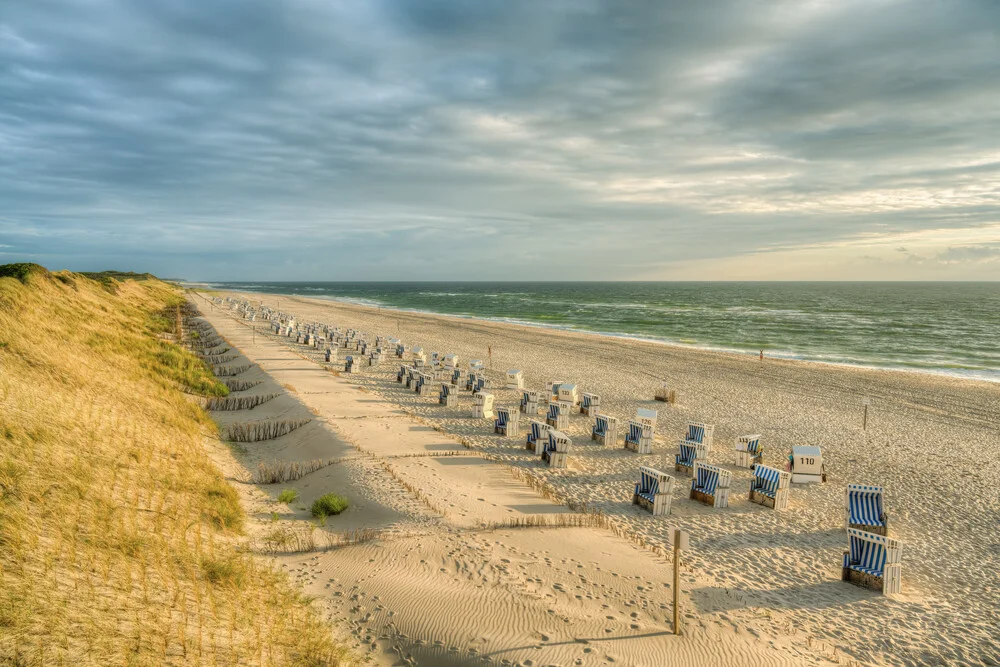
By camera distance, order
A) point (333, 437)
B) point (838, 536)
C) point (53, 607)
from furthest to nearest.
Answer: point (333, 437) < point (838, 536) < point (53, 607)

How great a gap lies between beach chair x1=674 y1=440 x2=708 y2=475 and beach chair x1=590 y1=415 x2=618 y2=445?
7.14 feet

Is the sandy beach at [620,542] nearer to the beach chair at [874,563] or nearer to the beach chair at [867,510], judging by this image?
the beach chair at [874,563]

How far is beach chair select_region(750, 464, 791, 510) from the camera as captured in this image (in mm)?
11047

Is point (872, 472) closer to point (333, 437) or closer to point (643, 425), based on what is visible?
point (643, 425)

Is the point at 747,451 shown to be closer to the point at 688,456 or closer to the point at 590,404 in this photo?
the point at 688,456

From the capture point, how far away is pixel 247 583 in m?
6.55

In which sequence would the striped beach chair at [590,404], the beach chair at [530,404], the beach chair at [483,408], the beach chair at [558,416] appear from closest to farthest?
the beach chair at [558,416], the beach chair at [483,408], the beach chair at [530,404], the striped beach chair at [590,404]

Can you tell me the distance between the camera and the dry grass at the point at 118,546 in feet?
15.6

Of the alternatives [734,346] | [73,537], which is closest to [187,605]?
[73,537]

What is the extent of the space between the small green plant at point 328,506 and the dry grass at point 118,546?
131 centimetres

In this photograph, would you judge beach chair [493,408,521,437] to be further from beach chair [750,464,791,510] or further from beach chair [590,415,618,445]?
beach chair [750,464,791,510]

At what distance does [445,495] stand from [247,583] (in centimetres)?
432

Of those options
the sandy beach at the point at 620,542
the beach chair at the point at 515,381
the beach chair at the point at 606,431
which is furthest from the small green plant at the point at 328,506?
the beach chair at the point at 515,381

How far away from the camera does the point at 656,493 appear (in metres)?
10.5
